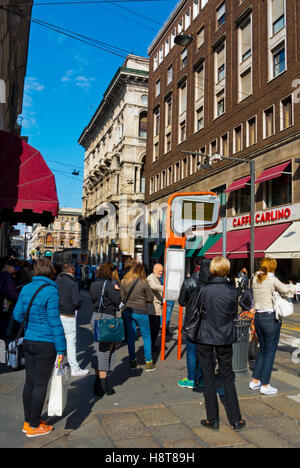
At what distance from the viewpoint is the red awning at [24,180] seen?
8.69m

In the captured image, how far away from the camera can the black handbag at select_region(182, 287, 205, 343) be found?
13.9 ft

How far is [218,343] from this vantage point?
406 cm

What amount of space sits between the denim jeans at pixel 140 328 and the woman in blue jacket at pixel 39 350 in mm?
2606

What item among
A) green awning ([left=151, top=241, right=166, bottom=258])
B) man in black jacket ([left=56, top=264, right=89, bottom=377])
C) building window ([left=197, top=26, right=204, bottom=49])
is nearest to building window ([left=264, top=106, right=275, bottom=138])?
building window ([left=197, top=26, right=204, bottom=49])

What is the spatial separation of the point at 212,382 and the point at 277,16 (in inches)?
913

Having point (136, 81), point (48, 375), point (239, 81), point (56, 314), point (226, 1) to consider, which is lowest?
point (48, 375)

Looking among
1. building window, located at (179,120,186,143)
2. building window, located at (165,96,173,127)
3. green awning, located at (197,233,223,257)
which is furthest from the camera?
building window, located at (165,96,173,127)

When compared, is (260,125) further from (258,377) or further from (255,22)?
(258,377)

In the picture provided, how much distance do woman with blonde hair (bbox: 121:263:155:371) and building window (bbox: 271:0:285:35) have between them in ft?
66.7

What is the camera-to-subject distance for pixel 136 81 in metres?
49.3

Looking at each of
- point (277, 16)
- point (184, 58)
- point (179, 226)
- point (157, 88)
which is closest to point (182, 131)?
point (184, 58)

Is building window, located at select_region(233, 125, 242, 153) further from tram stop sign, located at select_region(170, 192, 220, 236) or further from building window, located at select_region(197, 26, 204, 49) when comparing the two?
tram stop sign, located at select_region(170, 192, 220, 236)

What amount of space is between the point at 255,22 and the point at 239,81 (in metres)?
3.41
